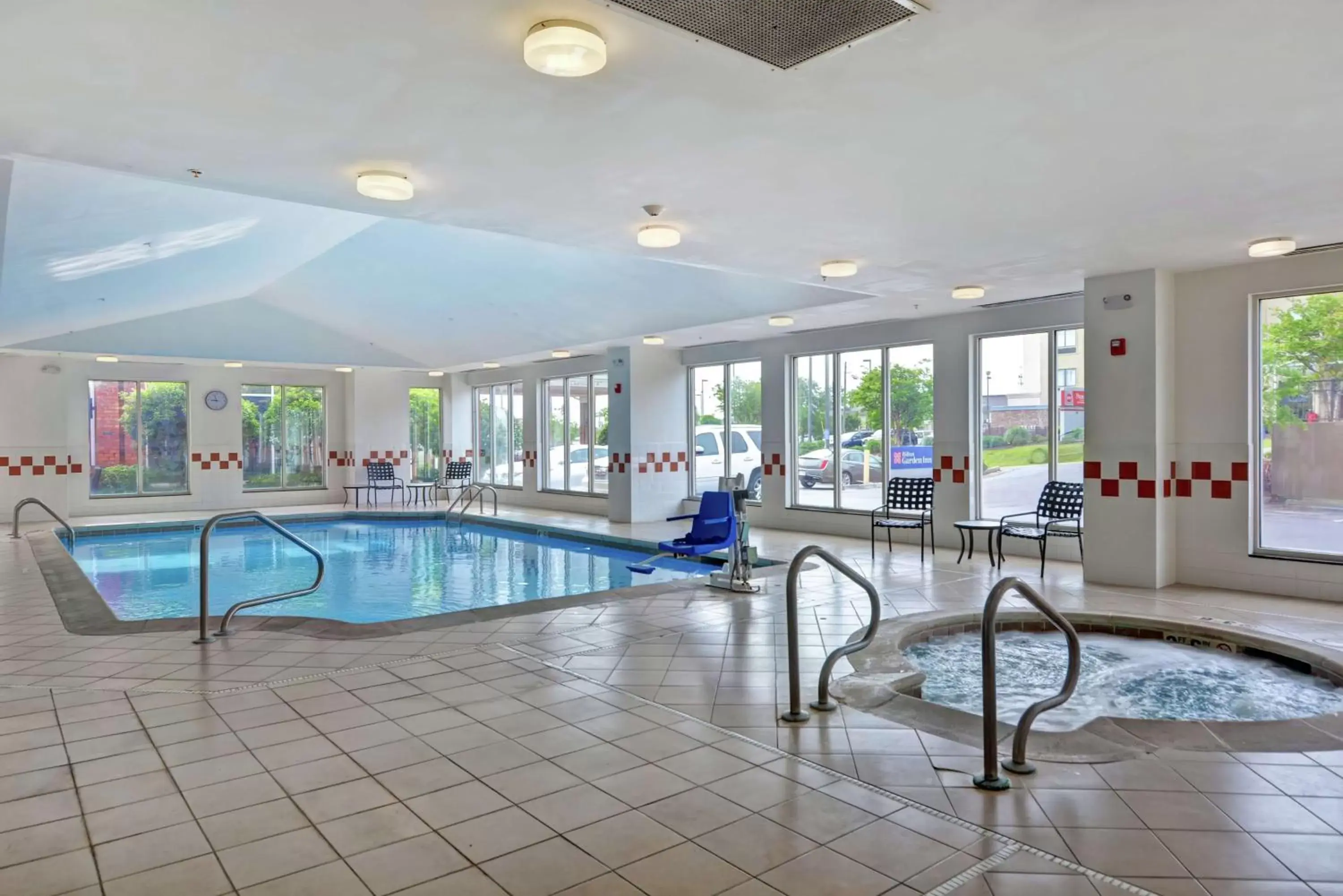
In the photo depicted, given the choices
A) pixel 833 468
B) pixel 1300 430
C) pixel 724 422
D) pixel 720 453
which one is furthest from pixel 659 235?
pixel 720 453

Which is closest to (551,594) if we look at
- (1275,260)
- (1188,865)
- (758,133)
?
→ (758,133)

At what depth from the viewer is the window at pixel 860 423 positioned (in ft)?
28.6

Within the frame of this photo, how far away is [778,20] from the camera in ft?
6.98

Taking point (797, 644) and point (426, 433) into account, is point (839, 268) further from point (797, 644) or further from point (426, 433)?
point (426, 433)

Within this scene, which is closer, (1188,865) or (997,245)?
(1188,865)

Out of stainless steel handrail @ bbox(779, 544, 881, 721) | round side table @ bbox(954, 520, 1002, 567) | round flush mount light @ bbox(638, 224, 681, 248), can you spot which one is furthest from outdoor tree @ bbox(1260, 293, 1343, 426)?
round flush mount light @ bbox(638, 224, 681, 248)

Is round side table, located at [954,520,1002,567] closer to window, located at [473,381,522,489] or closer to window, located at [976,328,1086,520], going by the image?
window, located at [976,328,1086,520]

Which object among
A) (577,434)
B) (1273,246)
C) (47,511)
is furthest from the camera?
(577,434)

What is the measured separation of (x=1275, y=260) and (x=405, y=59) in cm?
589

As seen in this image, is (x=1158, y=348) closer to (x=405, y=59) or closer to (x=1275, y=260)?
(x=1275, y=260)

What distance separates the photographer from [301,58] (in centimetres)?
249

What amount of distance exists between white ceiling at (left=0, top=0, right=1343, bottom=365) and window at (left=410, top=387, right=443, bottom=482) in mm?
9604

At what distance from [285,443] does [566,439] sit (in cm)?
530

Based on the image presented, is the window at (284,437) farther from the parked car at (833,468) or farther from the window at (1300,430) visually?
the window at (1300,430)
